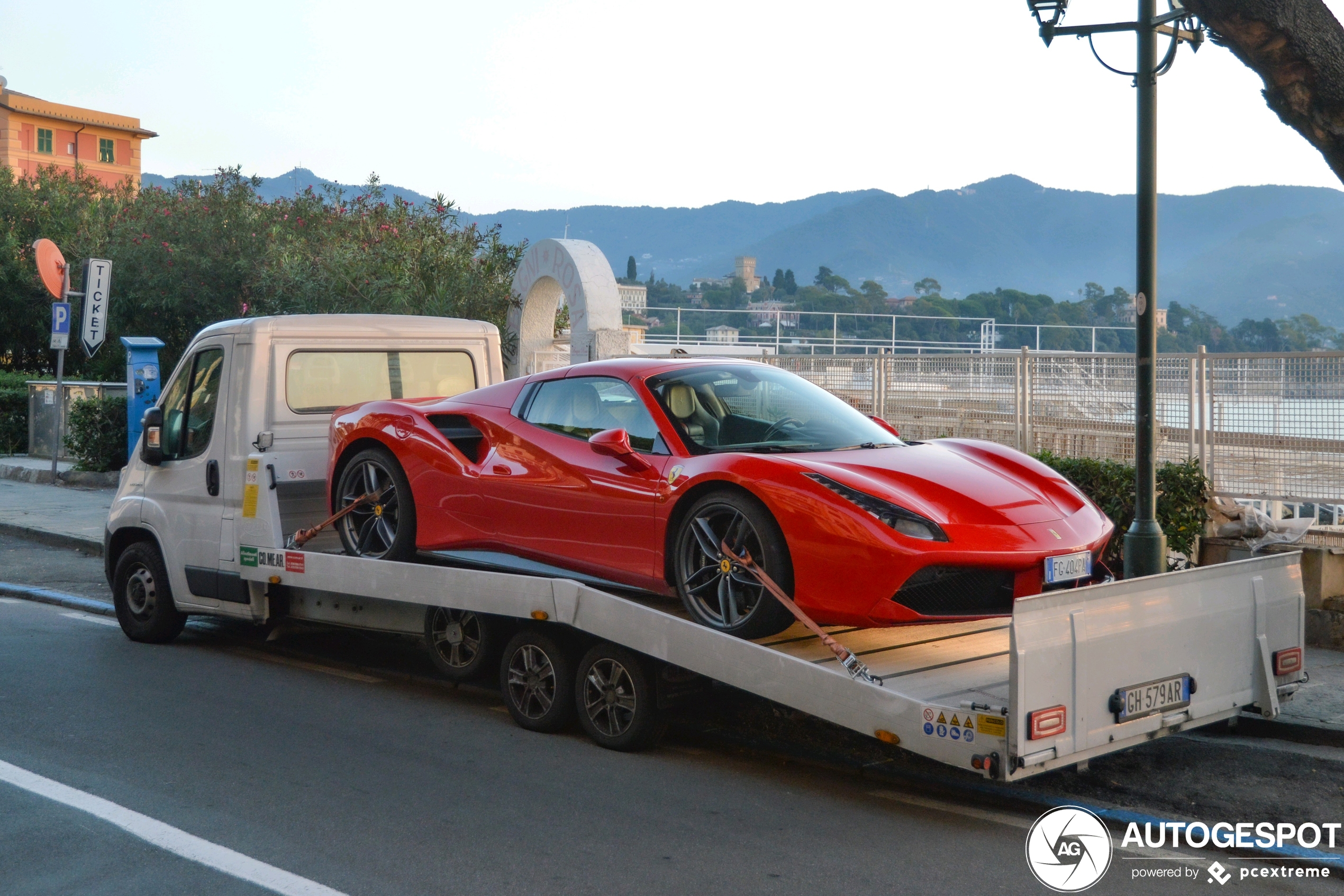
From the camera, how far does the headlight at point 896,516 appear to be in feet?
16.0

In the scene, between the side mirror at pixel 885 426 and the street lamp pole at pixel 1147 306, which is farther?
the street lamp pole at pixel 1147 306

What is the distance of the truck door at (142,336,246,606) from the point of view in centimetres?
765

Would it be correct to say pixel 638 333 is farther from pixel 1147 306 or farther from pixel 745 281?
pixel 745 281

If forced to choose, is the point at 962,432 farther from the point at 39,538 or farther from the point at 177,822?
the point at 39,538

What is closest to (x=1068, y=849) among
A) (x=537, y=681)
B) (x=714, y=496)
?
(x=714, y=496)

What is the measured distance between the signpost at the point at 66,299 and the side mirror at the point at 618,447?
14.3 metres

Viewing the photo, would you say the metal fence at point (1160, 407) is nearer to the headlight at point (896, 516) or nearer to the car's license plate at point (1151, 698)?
the car's license plate at point (1151, 698)

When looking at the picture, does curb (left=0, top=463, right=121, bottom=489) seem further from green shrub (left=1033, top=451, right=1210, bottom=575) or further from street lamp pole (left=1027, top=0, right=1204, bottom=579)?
street lamp pole (left=1027, top=0, right=1204, bottom=579)

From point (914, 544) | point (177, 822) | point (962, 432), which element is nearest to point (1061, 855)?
point (914, 544)

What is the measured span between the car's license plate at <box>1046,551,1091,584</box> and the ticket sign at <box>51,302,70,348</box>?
16647 mm

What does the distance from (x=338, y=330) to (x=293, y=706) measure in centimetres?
251

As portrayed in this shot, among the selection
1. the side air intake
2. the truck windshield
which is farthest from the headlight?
the truck windshield

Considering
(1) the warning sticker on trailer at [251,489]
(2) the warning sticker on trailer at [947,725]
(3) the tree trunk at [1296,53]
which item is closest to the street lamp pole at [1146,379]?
(3) the tree trunk at [1296,53]

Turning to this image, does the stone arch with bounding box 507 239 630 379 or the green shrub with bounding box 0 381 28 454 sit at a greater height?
the stone arch with bounding box 507 239 630 379
